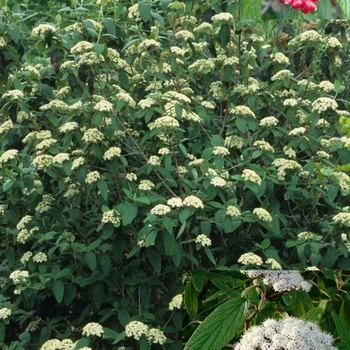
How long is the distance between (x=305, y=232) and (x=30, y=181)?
0.90m

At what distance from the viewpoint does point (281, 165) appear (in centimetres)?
263

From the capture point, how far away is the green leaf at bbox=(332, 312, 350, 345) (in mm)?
2486

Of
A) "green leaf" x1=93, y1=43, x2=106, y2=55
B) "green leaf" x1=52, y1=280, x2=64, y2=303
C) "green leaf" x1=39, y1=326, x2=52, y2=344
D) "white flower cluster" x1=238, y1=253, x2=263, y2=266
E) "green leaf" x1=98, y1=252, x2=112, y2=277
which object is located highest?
"green leaf" x1=93, y1=43, x2=106, y2=55

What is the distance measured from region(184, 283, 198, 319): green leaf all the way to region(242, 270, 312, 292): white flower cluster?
0.25 m

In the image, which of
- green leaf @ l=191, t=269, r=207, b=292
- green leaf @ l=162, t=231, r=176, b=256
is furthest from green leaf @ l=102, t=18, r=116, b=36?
green leaf @ l=191, t=269, r=207, b=292

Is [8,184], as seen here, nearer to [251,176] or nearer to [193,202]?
[193,202]

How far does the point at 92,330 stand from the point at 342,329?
0.80 meters

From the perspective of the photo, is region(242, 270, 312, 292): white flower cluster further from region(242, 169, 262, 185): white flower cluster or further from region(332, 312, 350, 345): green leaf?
region(242, 169, 262, 185): white flower cluster

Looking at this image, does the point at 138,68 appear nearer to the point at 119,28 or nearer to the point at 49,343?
the point at 119,28

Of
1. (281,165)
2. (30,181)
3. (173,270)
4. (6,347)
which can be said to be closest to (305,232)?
(281,165)

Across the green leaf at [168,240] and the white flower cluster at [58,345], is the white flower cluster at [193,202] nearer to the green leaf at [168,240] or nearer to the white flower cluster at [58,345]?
the green leaf at [168,240]

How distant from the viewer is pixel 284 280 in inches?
101

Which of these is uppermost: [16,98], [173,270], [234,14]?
[234,14]

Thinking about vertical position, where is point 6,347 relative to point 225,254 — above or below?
below
